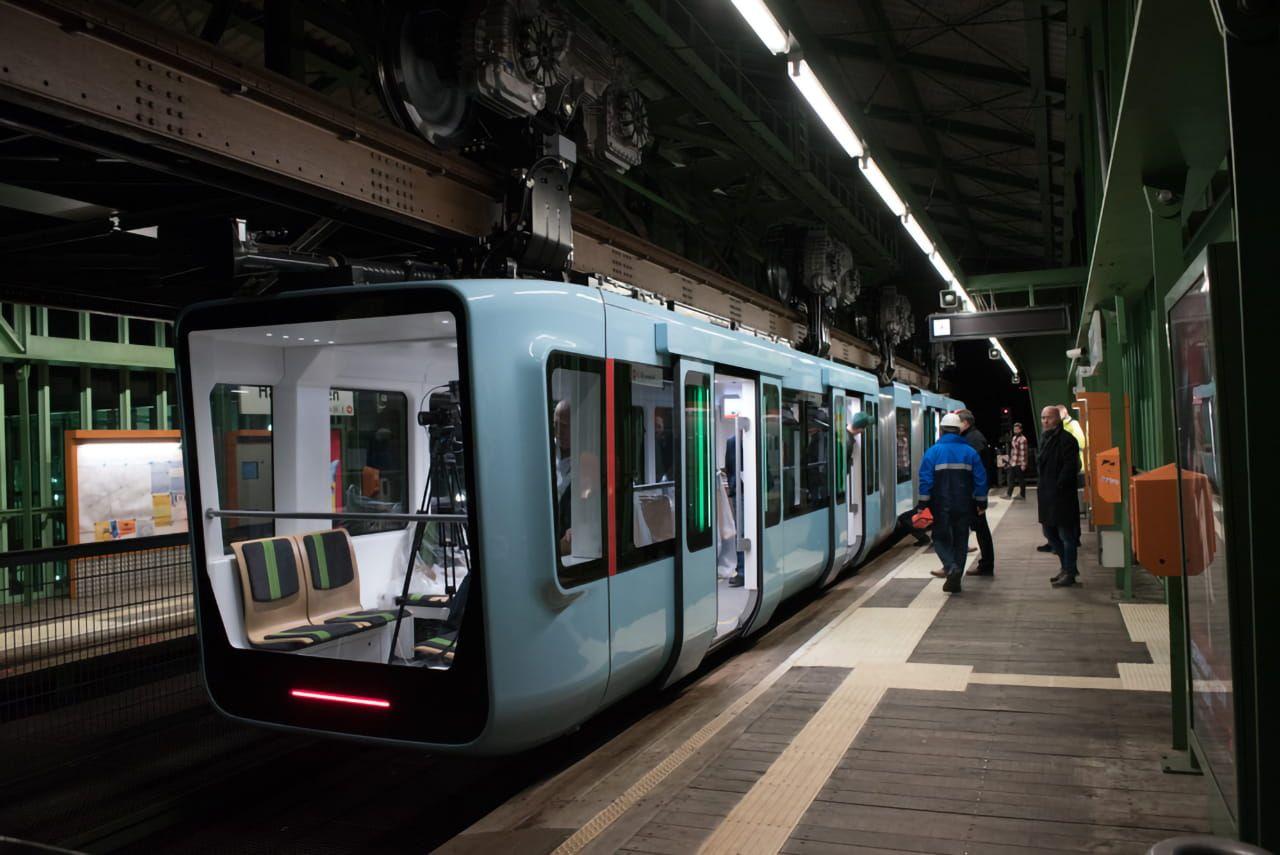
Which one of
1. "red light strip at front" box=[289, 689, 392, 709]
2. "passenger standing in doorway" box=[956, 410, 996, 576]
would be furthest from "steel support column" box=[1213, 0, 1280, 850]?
"passenger standing in doorway" box=[956, 410, 996, 576]

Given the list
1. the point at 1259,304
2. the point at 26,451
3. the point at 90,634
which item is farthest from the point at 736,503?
the point at 26,451

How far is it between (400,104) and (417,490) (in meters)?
2.60

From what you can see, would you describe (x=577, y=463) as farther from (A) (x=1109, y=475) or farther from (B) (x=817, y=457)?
(A) (x=1109, y=475)

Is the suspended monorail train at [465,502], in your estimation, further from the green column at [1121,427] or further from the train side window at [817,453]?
the green column at [1121,427]

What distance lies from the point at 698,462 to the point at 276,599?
103 inches

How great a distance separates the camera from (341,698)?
183 inches

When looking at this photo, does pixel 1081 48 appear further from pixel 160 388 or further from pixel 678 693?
pixel 160 388

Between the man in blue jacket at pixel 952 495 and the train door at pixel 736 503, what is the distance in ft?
6.94

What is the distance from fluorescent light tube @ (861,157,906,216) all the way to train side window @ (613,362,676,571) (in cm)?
463

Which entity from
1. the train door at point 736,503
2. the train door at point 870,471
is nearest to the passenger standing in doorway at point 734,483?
the train door at point 736,503

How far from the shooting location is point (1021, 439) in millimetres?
22125

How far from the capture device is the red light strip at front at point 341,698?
14.9 ft

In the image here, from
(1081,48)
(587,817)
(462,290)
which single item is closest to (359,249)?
(462,290)

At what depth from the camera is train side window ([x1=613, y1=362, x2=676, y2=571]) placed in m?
5.19
